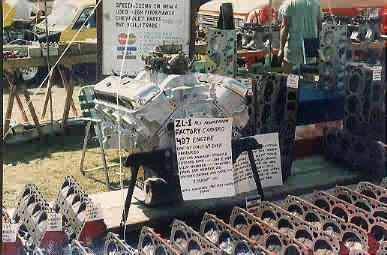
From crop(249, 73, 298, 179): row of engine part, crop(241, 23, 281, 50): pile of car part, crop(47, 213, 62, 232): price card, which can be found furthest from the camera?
crop(241, 23, 281, 50): pile of car part

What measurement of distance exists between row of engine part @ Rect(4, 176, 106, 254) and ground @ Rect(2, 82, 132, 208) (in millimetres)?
1314

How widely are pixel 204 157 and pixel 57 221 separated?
3.10ft

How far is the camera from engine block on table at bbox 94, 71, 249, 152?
3467 mm

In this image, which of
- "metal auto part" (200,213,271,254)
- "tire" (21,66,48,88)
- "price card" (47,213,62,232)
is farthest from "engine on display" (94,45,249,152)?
"tire" (21,66,48,88)

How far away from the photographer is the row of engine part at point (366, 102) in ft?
15.9

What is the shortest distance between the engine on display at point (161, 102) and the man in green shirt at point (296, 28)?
12.0 ft

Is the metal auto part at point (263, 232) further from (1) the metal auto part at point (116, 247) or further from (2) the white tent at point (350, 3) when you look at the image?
(2) the white tent at point (350, 3)

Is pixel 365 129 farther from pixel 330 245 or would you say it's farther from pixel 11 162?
pixel 11 162

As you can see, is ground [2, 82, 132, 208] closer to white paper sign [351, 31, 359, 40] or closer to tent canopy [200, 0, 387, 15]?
tent canopy [200, 0, 387, 15]

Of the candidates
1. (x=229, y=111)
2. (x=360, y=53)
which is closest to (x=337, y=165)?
(x=229, y=111)

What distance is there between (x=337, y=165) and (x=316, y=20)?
117 inches

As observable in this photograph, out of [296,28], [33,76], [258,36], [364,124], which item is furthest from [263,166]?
[33,76]

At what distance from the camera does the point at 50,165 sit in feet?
20.0

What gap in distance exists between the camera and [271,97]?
14.8 ft
